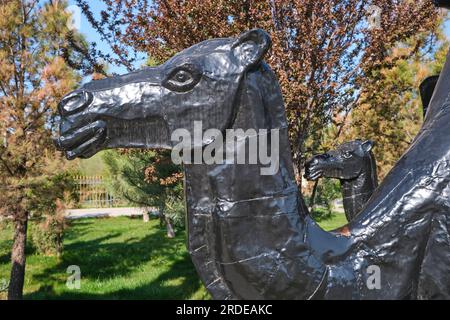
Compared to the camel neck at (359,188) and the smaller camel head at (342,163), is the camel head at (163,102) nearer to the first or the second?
the smaller camel head at (342,163)

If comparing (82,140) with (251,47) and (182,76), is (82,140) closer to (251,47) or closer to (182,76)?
(182,76)

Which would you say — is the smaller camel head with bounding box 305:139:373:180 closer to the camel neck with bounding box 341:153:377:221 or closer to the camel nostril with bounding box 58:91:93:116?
the camel neck with bounding box 341:153:377:221

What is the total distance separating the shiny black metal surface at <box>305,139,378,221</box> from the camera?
285 cm

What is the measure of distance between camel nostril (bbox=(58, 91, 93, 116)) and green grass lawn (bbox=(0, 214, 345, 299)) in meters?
5.89

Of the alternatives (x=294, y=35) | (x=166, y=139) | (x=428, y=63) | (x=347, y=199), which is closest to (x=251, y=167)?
(x=166, y=139)

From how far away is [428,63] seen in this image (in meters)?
11.7

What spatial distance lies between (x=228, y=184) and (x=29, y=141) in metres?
5.71

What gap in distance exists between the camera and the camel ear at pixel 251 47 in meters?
1.45

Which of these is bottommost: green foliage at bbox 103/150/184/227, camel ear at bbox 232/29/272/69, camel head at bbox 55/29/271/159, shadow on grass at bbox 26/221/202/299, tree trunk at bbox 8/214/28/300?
shadow on grass at bbox 26/221/202/299

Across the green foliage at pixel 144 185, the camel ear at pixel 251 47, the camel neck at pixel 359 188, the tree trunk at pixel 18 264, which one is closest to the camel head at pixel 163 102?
the camel ear at pixel 251 47

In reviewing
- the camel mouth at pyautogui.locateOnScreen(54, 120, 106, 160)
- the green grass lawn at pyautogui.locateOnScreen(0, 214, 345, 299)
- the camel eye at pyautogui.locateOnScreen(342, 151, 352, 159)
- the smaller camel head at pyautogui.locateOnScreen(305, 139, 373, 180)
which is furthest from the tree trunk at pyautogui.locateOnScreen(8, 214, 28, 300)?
the camel mouth at pyautogui.locateOnScreen(54, 120, 106, 160)

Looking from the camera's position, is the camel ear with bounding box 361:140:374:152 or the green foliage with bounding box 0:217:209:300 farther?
the green foliage with bounding box 0:217:209:300

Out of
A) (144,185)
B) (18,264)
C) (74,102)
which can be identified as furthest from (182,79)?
(144,185)

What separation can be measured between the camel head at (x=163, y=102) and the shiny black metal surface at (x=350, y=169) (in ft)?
5.04
